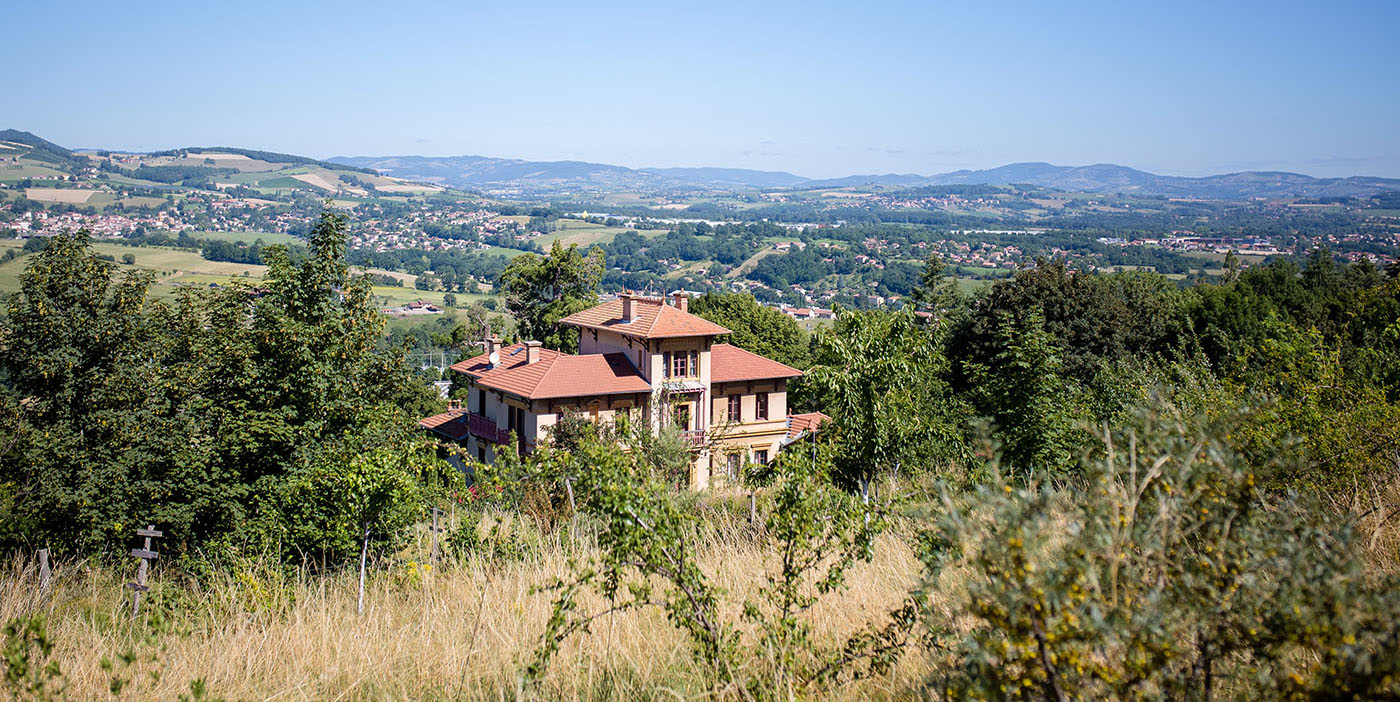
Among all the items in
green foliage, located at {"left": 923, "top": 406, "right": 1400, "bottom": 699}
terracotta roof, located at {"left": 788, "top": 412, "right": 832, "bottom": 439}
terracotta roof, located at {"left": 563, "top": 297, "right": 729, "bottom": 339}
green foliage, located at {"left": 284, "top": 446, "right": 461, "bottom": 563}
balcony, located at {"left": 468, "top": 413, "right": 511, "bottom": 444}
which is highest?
green foliage, located at {"left": 923, "top": 406, "right": 1400, "bottom": 699}

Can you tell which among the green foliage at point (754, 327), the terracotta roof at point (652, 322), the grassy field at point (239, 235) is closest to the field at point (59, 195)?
the grassy field at point (239, 235)

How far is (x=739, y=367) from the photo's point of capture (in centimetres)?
2908

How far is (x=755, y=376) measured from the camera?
2856 centimetres

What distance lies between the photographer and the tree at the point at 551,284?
38.7 m

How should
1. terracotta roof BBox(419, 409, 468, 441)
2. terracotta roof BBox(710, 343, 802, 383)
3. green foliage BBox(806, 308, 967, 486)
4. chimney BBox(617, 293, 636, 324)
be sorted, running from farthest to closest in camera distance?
terracotta roof BBox(419, 409, 468, 441) → chimney BBox(617, 293, 636, 324) → terracotta roof BBox(710, 343, 802, 383) → green foliage BBox(806, 308, 967, 486)

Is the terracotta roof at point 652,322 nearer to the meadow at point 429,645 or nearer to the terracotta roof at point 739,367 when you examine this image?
the terracotta roof at point 739,367

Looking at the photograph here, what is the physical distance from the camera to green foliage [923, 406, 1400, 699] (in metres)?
1.99

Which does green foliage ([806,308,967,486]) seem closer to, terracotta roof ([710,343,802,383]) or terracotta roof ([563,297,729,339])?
terracotta roof ([563,297,729,339])

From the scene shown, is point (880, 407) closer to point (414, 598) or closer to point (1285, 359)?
point (1285, 359)

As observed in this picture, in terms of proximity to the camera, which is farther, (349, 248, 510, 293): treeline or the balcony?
(349, 248, 510, 293): treeline

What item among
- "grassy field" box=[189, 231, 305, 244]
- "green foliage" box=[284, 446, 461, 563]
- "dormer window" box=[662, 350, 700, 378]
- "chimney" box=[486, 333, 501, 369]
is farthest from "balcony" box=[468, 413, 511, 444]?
"grassy field" box=[189, 231, 305, 244]

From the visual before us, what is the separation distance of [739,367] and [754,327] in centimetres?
892

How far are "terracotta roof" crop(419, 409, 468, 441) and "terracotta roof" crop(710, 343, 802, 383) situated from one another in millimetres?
8234

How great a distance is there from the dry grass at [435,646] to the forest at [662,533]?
0.02 metres
